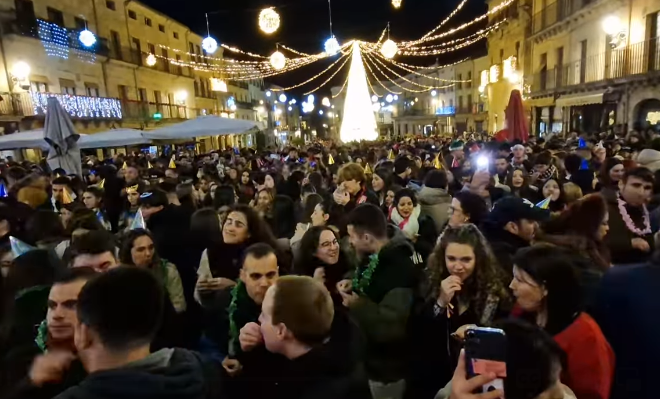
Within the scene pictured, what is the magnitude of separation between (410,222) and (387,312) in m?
2.21

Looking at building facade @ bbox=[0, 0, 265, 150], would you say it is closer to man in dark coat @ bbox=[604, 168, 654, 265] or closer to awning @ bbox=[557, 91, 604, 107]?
awning @ bbox=[557, 91, 604, 107]

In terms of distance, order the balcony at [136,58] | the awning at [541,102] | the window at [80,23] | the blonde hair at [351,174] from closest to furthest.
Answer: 1. the blonde hair at [351,174]
2. the awning at [541,102]
3. the window at [80,23]
4. the balcony at [136,58]

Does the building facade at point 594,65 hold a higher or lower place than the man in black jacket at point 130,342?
higher

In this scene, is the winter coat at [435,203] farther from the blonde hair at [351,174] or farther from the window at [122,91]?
the window at [122,91]

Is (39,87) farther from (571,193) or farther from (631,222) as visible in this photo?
(631,222)

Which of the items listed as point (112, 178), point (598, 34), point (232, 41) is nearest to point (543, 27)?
point (598, 34)

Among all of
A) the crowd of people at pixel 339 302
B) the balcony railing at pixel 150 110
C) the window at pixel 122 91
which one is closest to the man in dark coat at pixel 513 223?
the crowd of people at pixel 339 302

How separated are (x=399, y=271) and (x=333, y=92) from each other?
8080 centimetres

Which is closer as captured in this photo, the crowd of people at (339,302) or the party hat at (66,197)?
the crowd of people at (339,302)

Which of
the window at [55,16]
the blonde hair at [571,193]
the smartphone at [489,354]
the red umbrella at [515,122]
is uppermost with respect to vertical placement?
the window at [55,16]

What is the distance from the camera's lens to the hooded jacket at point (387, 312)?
297 centimetres

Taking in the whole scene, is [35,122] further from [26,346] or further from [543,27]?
[543,27]

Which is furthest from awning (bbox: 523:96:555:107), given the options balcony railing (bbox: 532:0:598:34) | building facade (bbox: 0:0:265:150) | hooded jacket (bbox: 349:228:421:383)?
hooded jacket (bbox: 349:228:421:383)

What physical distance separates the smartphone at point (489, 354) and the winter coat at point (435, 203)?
3883 millimetres
